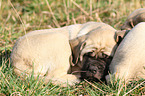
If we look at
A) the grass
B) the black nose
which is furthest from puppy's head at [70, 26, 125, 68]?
the grass

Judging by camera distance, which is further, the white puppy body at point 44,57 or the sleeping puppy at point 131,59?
the white puppy body at point 44,57

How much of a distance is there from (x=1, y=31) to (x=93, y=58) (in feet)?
8.92

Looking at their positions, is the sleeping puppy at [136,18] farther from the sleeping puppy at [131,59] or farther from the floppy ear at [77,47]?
the floppy ear at [77,47]

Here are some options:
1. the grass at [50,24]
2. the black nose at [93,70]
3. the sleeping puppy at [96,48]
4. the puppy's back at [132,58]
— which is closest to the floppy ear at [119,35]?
the sleeping puppy at [96,48]

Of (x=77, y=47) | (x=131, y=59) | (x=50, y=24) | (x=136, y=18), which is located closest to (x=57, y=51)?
(x=77, y=47)

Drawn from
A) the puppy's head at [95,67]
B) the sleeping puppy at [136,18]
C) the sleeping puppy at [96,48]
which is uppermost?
the sleeping puppy at [136,18]

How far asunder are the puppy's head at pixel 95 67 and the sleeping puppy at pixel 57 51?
0.31ft

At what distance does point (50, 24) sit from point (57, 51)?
2.71 m

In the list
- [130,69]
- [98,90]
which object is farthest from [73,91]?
[130,69]

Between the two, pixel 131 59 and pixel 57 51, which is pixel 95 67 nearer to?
pixel 131 59

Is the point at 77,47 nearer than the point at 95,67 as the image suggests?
No

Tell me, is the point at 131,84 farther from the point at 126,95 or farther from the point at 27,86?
the point at 27,86

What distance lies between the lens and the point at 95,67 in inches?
127

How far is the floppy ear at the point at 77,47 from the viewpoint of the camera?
3598mm
